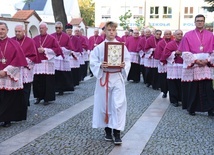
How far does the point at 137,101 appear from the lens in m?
9.65

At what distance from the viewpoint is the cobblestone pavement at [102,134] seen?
18.2ft

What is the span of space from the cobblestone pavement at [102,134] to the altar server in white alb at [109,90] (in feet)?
1.11

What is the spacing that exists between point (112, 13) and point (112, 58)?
46989 mm

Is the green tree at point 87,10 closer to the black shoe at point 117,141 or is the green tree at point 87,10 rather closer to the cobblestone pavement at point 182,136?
the cobblestone pavement at point 182,136

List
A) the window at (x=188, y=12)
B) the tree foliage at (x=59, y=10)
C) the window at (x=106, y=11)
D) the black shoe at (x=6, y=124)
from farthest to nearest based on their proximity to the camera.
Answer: the window at (x=106, y=11) → the window at (x=188, y=12) → the tree foliage at (x=59, y=10) → the black shoe at (x=6, y=124)

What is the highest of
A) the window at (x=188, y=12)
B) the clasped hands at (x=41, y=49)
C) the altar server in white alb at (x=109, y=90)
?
the window at (x=188, y=12)

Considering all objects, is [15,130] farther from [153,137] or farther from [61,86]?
[61,86]

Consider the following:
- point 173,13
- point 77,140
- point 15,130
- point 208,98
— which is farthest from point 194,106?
point 173,13

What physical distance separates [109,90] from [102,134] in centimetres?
97

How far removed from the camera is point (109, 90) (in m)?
5.89

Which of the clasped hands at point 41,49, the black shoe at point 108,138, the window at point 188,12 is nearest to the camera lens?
the black shoe at point 108,138

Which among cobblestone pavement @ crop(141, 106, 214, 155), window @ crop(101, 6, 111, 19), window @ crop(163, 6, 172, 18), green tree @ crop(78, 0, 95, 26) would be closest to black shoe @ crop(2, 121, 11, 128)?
cobblestone pavement @ crop(141, 106, 214, 155)

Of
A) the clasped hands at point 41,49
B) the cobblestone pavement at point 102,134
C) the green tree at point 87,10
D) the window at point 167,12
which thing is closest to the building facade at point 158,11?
the window at point 167,12

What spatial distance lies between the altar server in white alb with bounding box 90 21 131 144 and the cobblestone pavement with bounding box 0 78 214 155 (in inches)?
13.3
